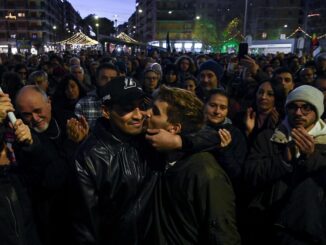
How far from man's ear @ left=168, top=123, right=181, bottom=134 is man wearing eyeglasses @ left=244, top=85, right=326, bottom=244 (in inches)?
37.7

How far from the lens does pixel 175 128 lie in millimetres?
2451

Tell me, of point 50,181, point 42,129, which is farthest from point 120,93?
point 42,129

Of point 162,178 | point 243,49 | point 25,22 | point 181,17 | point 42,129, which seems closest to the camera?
point 162,178

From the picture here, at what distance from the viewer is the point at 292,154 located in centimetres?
287

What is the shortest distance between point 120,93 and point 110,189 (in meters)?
0.73

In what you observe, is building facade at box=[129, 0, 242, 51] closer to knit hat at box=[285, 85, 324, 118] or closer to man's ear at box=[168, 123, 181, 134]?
knit hat at box=[285, 85, 324, 118]

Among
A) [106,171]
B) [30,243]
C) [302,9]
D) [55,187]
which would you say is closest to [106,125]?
[106,171]

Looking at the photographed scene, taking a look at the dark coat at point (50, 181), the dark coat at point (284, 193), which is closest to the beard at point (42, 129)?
the dark coat at point (50, 181)

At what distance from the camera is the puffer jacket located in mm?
2480

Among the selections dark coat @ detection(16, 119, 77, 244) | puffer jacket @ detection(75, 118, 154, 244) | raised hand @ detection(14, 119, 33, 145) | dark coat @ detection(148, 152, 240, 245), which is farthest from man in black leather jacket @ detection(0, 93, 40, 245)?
dark coat @ detection(148, 152, 240, 245)

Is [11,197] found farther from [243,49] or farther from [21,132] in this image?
[243,49]

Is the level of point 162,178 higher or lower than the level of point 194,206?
higher

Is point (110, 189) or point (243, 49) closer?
point (110, 189)

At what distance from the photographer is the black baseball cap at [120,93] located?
Result: 2.61 m
